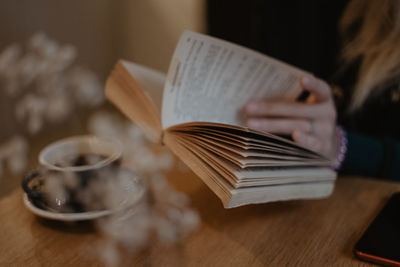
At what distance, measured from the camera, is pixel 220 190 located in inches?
19.4

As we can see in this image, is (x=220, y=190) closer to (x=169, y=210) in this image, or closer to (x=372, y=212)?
(x=169, y=210)

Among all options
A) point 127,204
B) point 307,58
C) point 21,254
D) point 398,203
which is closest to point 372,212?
point 398,203

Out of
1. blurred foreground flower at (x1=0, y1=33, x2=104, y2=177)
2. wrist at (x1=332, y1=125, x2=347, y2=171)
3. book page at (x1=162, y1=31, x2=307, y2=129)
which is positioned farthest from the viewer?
blurred foreground flower at (x1=0, y1=33, x2=104, y2=177)

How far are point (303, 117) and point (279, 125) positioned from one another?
2.5 inches

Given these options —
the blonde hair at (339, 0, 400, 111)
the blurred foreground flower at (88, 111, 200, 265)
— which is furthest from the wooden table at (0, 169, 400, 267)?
the blonde hair at (339, 0, 400, 111)

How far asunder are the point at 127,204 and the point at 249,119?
0.90ft

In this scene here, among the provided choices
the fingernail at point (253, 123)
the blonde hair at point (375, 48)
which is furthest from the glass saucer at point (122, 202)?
the blonde hair at point (375, 48)

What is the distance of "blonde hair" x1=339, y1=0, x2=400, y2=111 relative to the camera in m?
0.85

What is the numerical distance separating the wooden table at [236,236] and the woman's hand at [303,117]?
0.12 m

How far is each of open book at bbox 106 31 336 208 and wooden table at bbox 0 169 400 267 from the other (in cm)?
5

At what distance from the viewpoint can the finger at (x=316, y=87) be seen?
0.65m

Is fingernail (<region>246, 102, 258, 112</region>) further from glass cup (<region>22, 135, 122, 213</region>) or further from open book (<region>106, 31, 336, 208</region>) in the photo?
glass cup (<region>22, 135, 122, 213</region>)

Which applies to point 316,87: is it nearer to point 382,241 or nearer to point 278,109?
point 278,109

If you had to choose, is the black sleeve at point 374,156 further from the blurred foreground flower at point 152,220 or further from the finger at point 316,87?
the blurred foreground flower at point 152,220
